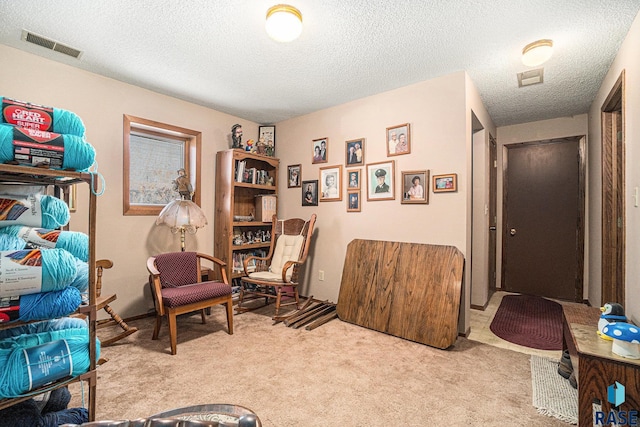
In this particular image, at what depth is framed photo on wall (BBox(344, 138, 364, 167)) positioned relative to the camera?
3.45 metres

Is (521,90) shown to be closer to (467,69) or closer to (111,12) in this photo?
(467,69)

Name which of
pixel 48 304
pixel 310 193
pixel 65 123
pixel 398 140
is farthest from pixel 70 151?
pixel 310 193

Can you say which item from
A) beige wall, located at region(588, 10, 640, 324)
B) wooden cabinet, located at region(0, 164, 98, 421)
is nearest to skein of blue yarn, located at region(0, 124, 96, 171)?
wooden cabinet, located at region(0, 164, 98, 421)

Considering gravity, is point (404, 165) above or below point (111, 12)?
below

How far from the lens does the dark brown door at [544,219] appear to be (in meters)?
4.03

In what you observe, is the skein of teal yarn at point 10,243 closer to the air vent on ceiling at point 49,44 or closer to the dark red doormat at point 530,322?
the air vent on ceiling at point 49,44

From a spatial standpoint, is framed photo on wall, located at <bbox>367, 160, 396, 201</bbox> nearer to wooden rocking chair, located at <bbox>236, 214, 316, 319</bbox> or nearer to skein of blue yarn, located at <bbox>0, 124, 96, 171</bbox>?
wooden rocking chair, located at <bbox>236, 214, 316, 319</bbox>

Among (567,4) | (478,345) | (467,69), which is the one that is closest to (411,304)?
(478,345)

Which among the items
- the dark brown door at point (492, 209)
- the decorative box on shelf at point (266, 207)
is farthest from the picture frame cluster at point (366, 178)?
the dark brown door at point (492, 209)

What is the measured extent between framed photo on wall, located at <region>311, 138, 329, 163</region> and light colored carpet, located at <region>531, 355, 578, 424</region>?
2.90 meters

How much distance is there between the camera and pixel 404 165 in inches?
123

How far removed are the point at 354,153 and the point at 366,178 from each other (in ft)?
1.12

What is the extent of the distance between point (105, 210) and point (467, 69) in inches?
148

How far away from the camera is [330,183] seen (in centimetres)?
376
